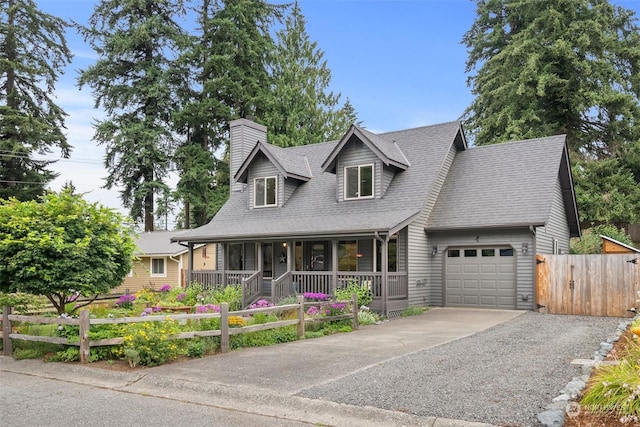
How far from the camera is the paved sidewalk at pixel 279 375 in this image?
19.4 ft

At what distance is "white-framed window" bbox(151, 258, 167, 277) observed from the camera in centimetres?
3056

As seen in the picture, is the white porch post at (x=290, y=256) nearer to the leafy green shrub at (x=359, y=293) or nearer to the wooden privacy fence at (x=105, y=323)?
the leafy green shrub at (x=359, y=293)

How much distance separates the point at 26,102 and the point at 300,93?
18.3 m

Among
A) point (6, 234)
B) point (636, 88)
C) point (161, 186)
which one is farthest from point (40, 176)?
point (636, 88)

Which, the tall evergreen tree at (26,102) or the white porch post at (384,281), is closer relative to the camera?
the white porch post at (384,281)

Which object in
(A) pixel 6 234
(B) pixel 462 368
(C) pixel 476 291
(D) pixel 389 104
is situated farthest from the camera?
(D) pixel 389 104

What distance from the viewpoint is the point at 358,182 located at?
64.1 ft

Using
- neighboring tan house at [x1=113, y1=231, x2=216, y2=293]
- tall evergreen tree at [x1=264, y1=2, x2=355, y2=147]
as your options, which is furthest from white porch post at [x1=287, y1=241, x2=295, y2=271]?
tall evergreen tree at [x1=264, y1=2, x2=355, y2=147]

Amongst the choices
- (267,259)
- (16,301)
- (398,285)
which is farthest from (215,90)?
(16,301)

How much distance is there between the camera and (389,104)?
1048 inches

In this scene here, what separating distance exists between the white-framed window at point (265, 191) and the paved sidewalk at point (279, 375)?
10.6 meters

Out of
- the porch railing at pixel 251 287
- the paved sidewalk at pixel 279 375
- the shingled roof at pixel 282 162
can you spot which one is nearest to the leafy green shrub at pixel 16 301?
the paved sidewalk at pixel 279 375

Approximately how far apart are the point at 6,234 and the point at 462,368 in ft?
28.0

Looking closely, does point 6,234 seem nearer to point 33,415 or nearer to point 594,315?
point 33,415
